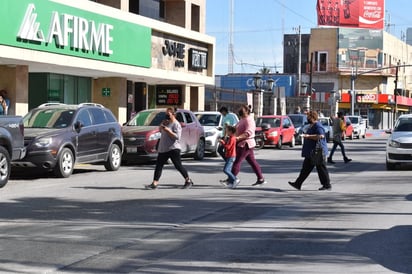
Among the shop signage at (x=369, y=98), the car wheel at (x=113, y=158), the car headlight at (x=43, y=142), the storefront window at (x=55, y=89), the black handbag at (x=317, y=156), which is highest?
the shop signage at (x=369, y=98)

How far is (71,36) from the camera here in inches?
998

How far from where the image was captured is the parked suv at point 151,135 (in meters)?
20.3

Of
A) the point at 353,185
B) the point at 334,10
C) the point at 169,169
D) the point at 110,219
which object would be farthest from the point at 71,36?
the point at 334,10

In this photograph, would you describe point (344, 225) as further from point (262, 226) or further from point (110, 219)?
point (110, 219)

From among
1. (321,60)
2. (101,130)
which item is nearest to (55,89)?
(101,130)

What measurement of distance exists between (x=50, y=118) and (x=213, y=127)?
8.90 m

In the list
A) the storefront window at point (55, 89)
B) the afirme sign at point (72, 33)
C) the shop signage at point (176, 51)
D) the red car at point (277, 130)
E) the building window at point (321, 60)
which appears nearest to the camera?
the afirme sign at point (72, 33)

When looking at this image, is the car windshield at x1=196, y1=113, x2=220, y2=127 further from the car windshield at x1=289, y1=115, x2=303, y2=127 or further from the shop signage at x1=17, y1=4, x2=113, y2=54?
the car windshield at x1=289, y1=115, x2=303, y2=127

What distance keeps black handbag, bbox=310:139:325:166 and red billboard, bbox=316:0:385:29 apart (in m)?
69.6

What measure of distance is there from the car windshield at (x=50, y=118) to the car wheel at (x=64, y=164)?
81cm

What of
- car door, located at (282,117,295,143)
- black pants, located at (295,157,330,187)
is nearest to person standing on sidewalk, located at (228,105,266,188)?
black pants, located at (295,157,330,187)

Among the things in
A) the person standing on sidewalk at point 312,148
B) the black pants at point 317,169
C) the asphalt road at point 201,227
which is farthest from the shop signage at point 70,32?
the black pants at point 317,169

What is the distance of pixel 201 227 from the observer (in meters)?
9.84

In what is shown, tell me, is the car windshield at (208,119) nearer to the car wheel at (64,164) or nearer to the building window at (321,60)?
the car wheel at (64,164)
